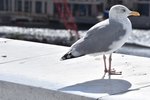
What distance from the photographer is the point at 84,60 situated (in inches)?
185

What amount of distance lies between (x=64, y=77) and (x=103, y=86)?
40cm

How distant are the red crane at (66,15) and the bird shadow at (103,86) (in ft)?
176

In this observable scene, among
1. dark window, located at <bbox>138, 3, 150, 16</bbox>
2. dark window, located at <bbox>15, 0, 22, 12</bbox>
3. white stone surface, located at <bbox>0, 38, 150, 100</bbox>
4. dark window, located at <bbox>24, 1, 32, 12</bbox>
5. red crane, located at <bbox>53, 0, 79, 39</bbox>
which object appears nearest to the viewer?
white stone surface, located at <bbox>0, 38, 150, 100</bbox>

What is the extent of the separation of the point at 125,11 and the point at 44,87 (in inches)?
40.9

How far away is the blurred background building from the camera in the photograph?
63.2m

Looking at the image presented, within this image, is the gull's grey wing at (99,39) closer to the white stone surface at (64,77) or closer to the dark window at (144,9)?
the white stone surface at (64,77)

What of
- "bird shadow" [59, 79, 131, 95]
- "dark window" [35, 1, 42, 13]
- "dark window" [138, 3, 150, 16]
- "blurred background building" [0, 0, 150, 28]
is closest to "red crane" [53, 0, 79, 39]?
"blurred background building" [0, 0, 150, 28]

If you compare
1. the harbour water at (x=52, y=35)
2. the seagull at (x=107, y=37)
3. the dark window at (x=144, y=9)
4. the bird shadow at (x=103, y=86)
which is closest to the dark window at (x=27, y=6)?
the harbour water at (x=52, y=35)

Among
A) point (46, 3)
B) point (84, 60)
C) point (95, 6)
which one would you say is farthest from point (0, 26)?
point (84, 60)

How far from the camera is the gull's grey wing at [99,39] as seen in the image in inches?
156

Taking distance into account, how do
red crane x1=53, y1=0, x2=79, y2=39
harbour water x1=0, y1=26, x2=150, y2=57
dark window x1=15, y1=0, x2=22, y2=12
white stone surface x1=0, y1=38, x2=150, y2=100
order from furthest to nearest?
dark window x1=15, y1=0, x2=22, y2=12 < red crane x1=53, y1=0, x2=79, y2=39 < harbour water x1=0, y1=26, x2=150, y2=57 < white stone surface x1=0, y1=38, x2=150, y2=100

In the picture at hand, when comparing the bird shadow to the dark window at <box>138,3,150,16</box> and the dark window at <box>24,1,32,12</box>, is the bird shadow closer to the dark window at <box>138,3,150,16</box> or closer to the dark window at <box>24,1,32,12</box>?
the dark window at <box>138,3,150,16</box>

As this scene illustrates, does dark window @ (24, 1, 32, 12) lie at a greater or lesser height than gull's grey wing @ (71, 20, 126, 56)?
lesser

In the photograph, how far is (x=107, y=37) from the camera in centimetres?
399
